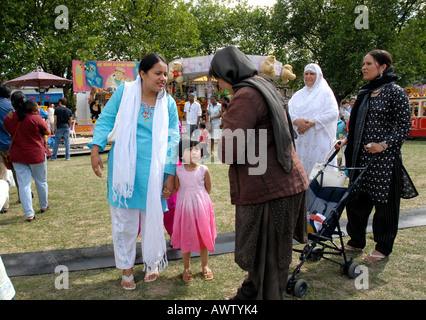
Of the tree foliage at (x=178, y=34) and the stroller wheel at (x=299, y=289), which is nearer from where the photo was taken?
the stroller wheel at (x=299, y=289)

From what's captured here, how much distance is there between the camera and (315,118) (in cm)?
395

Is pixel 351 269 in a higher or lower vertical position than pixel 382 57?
lower

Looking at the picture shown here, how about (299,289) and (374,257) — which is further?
(374,257)

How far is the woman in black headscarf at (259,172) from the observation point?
2.05 meters

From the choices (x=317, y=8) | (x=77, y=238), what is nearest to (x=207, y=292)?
(x=77, y=238)

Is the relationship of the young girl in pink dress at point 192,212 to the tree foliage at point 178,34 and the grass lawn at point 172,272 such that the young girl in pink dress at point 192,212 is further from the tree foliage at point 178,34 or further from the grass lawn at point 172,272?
the tree foliage at point 178,34

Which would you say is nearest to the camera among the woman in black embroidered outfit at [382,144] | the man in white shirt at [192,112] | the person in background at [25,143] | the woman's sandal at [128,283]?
the woman's sandal at [128,283]

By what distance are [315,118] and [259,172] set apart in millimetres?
2130

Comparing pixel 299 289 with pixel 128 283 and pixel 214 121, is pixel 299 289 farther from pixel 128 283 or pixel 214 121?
pixel 214 121

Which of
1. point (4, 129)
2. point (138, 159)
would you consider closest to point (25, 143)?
point (4, 129)

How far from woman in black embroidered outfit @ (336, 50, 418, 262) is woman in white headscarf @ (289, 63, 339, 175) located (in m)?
0.51

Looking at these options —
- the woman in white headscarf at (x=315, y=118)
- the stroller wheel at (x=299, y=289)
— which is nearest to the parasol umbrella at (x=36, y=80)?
the woman in white headscarf at (x=315, y=118)

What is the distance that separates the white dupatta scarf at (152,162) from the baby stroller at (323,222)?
3.87 feet
